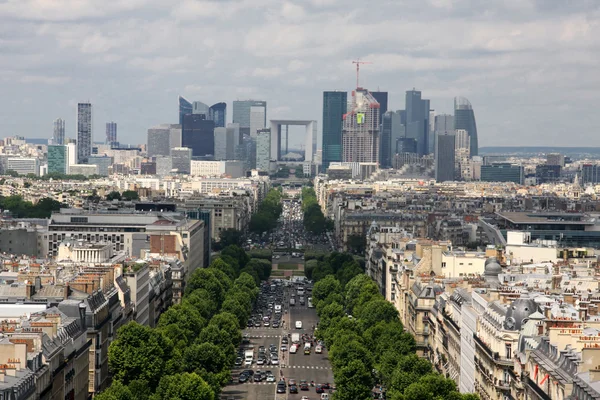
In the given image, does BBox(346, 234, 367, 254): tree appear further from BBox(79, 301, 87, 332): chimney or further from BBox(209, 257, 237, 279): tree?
BBox(79, 301, 87, 332): chimney

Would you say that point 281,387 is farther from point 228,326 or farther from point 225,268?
point 225,268

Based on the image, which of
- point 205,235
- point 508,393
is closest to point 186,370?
point 508,393

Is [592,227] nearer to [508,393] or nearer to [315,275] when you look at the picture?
[315,275]

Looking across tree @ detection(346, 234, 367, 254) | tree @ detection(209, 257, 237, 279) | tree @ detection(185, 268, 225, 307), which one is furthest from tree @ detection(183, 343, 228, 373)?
tree @ detection(346, 234, 367, 254)

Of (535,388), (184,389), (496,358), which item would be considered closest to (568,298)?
(496,358)

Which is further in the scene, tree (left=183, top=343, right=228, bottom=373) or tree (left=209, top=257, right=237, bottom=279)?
tree (left=209, top=257, right=237, bottom=279)

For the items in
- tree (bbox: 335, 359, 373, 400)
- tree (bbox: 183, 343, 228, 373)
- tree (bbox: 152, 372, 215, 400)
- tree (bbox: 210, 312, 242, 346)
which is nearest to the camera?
tree (bbox: 152, 372, 215, 400)

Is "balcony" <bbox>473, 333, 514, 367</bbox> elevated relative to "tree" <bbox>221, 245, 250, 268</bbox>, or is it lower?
elevated
